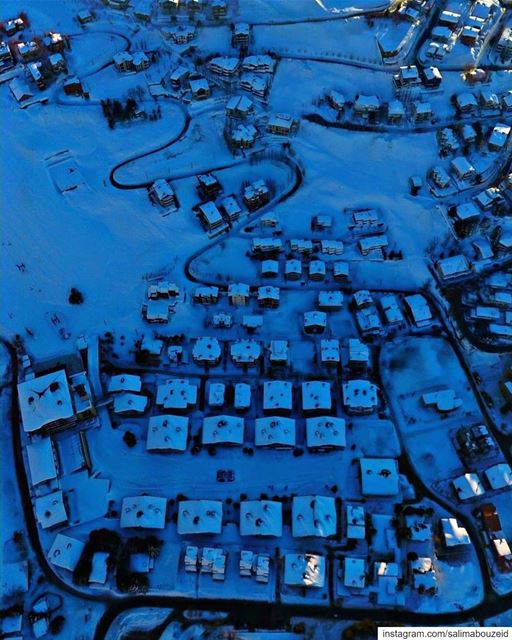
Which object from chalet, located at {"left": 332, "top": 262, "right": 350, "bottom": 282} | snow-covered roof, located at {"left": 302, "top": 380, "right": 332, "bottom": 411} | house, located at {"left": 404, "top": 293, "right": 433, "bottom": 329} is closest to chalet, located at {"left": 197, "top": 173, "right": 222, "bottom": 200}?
chalet, located at {"left": 332, "top": 262, "right": 350, "bottom": 282}

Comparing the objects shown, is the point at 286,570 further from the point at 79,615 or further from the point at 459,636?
the point at 79,615

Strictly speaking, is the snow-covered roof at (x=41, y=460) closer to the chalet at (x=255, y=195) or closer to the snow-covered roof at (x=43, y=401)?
the snow-covered roof at (x=43, y=401)

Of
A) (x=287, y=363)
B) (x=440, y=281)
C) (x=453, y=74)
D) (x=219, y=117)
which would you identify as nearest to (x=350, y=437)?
(x=287, y=363)

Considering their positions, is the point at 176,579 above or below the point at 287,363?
below

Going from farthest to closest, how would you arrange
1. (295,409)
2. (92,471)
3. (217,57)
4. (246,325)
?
(217,57) < (246,325) < (295,409) < (92,471)

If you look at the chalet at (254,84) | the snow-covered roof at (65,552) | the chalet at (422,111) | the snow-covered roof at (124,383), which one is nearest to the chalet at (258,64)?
the chalet at (254,84)

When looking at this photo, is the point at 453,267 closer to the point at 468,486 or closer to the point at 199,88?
the point at 468,486

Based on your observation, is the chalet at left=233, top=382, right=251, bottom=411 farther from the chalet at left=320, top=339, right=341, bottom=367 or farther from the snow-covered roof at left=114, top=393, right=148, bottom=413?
the snow-covered roof at left=114, top=393, right=148, bottom=413
